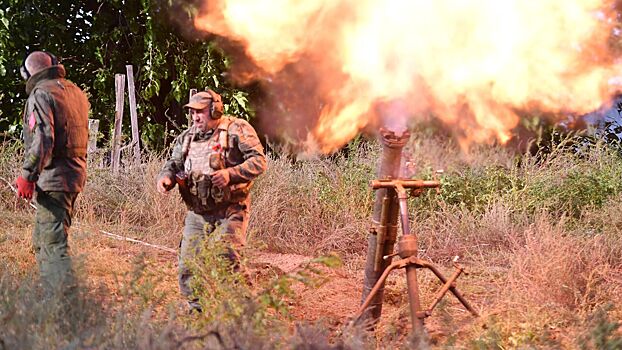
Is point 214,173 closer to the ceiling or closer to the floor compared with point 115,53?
closer to the floor

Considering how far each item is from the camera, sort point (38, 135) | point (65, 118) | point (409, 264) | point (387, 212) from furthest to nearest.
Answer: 1. point (65, 118)
2. point (38, 135)
3. point (387, 212)
4. point (409, 264)

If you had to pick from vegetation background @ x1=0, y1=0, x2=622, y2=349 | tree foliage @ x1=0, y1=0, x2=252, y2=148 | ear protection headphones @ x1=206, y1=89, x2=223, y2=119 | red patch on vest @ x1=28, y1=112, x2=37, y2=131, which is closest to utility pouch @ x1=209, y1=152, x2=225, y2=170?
ear protection headphones @ x1=206, y1=89, x2=223, y2=119

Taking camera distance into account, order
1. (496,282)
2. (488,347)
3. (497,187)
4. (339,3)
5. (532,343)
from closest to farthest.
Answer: (488,347) → (532,343) → (339,3) → (496,282) → (497,187)

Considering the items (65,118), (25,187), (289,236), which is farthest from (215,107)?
(289,236)

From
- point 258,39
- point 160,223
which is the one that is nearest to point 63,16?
point 160,223

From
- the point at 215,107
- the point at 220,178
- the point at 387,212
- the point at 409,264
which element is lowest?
the point at 409,264

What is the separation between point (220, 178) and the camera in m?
A: 5.66

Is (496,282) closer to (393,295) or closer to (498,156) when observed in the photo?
(393,295)

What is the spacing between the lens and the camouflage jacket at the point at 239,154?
5727 mm

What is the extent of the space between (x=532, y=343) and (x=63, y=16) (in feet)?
33.7

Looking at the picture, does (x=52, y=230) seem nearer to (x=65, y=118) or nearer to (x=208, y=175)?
(x=65, y=118)

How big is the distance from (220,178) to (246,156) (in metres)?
0.29

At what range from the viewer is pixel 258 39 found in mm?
6008

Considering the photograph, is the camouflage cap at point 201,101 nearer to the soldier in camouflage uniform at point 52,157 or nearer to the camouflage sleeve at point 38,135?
the soldier in camouflage uniform at point 52,157
